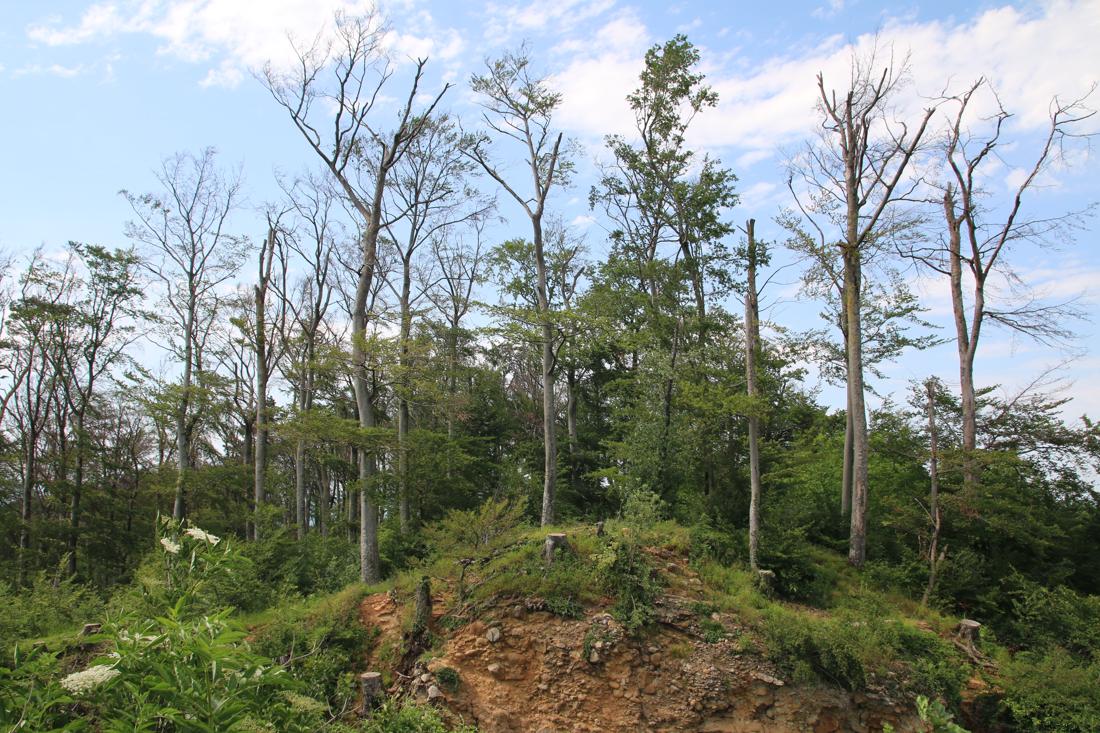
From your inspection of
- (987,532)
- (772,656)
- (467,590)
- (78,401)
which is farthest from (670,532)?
(78,401)

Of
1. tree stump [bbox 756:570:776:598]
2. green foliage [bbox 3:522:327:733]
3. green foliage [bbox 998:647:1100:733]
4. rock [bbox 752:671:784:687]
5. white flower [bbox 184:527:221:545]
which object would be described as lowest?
green foliage [bbox 998:647:1100:733]

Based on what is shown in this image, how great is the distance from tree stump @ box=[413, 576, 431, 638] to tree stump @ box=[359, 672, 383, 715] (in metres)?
1.22

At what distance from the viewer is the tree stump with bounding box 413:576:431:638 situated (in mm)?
9281

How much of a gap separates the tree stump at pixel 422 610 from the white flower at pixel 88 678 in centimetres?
767

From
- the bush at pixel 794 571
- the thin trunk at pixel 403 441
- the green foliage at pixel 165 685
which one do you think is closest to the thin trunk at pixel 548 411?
the thin trunk at pixel 403 441

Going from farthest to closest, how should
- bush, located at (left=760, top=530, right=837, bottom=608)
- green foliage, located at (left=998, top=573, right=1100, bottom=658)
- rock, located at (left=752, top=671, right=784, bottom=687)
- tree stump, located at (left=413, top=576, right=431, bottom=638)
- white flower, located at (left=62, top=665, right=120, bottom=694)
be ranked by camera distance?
bush, located at (left=760, top=530, right=837, bottom=608)
green foliage, located at (left=998, top=573, right=1100, bottom=658)
tree stump, located at (left=413, top=576, right=431, bottom=638)
rock, located at (left=752, top=671, right=784, bottom=687)
white flower, located at (left=62, top=665, right=120, bottom=694)

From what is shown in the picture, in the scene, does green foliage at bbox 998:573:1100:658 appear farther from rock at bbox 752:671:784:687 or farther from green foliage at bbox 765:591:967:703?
rock at bbox 752:671:784:687

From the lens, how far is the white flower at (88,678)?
1.94 meters

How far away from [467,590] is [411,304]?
13491 mm

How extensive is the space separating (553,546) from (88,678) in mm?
8577

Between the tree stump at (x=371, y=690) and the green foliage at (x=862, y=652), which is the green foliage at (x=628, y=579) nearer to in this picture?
the green foliage at (x=862, y=652)

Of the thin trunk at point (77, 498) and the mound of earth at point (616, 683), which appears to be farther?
the thin trunk at point (77, 498)

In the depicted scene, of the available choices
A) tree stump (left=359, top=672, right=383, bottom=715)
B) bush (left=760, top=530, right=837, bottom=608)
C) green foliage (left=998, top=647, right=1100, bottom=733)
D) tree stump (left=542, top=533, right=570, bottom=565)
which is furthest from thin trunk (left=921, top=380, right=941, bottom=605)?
tree stump (left=359, top=672, right=383, bottom=715)

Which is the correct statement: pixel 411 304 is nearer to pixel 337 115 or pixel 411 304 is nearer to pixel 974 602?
pixel 337 115
